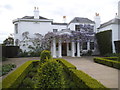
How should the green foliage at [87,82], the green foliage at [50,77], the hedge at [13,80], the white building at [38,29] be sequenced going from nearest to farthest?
the green foliage at [50,77]
the green foliage at [87,82]
the hedge at [13,80]
the white building at [38,29]

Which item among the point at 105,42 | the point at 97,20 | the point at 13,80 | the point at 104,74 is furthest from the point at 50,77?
the point at 97,20

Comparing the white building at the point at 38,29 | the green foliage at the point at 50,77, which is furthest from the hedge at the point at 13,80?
the white building at the point at 38,29

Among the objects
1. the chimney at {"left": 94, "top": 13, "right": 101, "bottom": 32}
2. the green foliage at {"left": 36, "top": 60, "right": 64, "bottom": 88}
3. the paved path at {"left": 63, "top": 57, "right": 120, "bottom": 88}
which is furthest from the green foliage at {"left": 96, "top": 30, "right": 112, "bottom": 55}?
the green foliage at {"left": 36, "top": 60, "right": 64, "bottom": 88}

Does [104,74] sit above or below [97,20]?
below

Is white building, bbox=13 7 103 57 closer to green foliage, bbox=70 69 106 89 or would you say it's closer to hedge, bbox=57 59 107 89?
hedge, bbox=57 59 107 89

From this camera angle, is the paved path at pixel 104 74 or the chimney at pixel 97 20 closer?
the paved path at pixel 104 74

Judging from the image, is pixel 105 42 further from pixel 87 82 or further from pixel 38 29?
pixel 87 82

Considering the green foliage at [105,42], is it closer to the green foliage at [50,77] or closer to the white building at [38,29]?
the white building at [38,29]

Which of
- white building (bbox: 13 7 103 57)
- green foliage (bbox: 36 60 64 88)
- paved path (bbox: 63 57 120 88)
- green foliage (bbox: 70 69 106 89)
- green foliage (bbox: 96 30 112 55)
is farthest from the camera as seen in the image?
white building (bbox: 13 7 103 57)

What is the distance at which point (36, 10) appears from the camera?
57.2 ft

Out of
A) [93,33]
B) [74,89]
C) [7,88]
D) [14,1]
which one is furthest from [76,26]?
[7,88]

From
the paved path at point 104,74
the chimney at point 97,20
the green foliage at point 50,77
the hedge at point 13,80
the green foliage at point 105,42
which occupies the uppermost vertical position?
the chimney at point 97,20

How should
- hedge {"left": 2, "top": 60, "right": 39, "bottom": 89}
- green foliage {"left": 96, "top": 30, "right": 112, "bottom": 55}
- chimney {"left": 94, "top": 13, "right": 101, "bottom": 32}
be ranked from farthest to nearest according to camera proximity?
chimney {"left": 94, "top": 13, "right": 101, "bottom": 32} < green foliage {"left": 96, "top": 30, "right": 112, "bottom": 55} < hedge {"left": 2, "top": 60, "right": 39, "bottom": 89}

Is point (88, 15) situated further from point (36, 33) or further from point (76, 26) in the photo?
point (36, 33)
